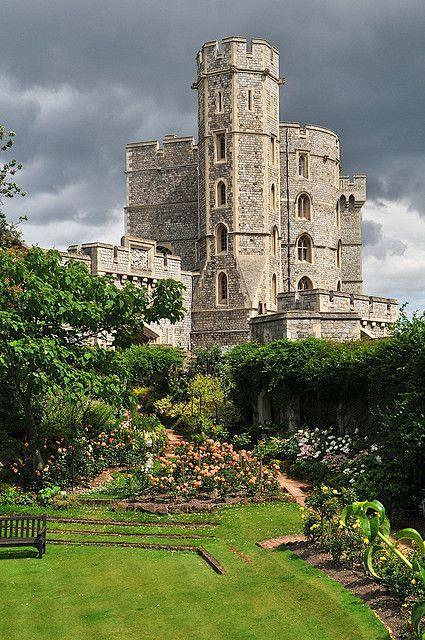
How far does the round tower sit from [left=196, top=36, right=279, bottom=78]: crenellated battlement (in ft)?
0.17

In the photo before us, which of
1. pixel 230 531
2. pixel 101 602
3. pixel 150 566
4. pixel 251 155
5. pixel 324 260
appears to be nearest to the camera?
pixel 101 602

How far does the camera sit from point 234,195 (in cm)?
3822

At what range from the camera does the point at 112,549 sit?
12.9m

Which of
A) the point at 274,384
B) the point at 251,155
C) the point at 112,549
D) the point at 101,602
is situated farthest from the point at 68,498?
the point at 251,155

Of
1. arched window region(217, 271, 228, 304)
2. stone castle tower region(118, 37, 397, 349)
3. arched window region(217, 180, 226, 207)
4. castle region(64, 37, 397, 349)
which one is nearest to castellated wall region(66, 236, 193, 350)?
castle region(64, 37, 397, 349)

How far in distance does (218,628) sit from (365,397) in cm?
1058

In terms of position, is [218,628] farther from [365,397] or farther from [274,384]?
[274,384]

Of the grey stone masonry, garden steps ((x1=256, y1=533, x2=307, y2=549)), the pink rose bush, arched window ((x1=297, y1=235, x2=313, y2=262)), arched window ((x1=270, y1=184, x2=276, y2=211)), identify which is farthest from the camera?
arched window ((x1=297, y1=235, x2=313, y2=262))

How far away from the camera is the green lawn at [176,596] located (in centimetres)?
892

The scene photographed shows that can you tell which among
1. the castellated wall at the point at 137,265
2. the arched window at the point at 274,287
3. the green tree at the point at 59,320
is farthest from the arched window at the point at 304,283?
the green tree at the point at 59,320

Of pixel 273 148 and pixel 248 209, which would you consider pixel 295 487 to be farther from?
pixel 273 148

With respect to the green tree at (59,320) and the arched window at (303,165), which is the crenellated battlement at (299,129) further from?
the green tree at (59,320)

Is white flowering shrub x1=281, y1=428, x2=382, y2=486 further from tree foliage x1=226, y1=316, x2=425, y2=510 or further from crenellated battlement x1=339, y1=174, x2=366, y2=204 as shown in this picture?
crenellated battlement x1=339, y1=174, x2=366, y2=204

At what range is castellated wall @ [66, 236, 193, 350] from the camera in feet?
105
